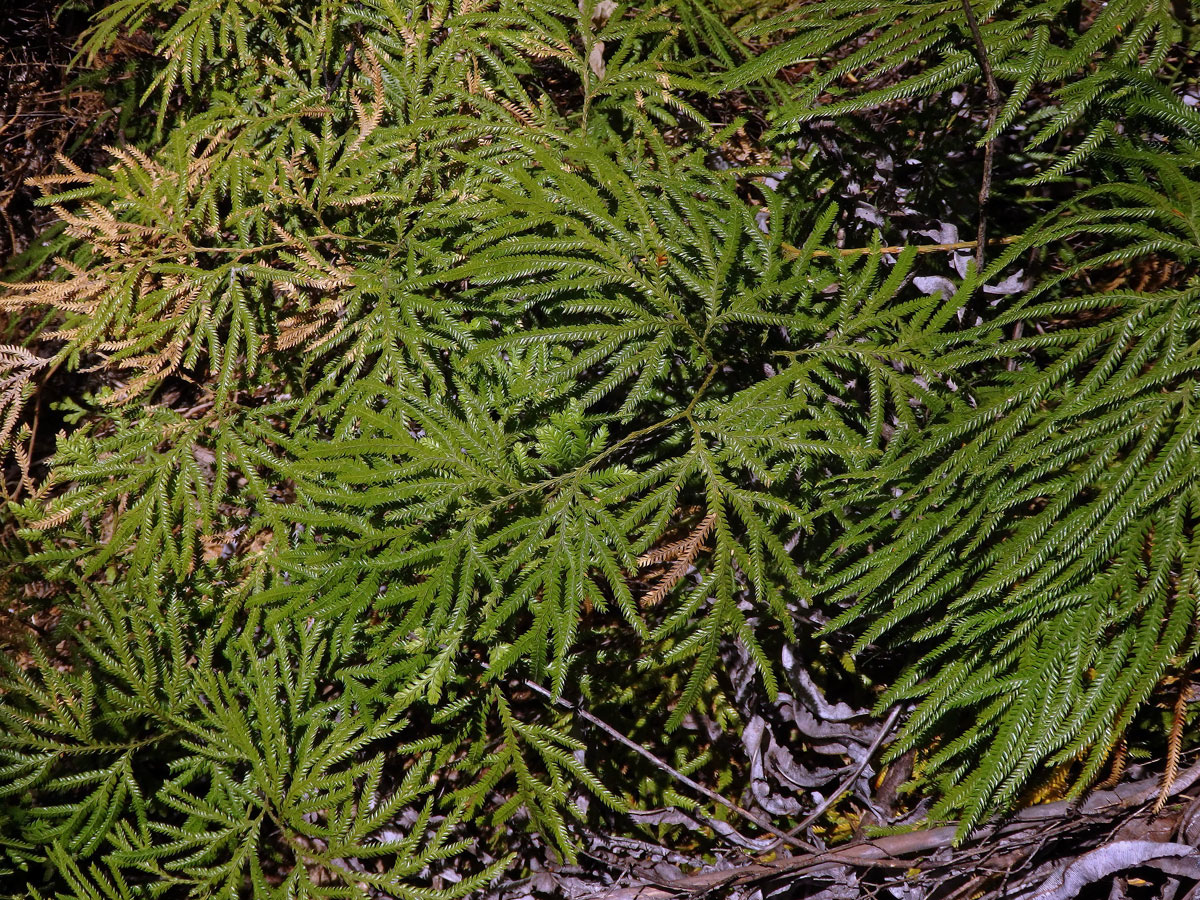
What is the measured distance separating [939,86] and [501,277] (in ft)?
3.68

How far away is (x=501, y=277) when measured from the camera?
1.80m

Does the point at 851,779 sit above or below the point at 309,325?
below

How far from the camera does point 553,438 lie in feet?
5.98

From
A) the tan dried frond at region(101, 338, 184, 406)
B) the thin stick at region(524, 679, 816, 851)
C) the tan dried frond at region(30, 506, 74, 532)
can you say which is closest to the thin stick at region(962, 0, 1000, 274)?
the thin stick at region(524, 679, 816, 851)

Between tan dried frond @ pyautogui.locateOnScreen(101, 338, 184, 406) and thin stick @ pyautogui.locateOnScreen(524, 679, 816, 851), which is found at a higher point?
tan dried frond @ pyautogui.locateOnScreen(101, 338, 184, 406)

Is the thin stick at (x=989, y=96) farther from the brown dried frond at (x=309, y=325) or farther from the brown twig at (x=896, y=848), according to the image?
the brown dried frond at (x=309, y=325)

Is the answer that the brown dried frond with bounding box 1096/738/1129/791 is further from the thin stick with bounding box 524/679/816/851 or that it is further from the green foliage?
the thin stick with bounding box 524/679/816/851

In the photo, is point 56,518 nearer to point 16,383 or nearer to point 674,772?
point 16,383

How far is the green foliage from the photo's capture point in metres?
1.64

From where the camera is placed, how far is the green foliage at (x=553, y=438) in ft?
5.39

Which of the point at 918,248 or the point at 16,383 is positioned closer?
the point at 918,248

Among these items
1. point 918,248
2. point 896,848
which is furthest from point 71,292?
point 896,848

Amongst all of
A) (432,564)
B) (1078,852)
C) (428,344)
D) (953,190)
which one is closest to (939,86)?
(953,190)

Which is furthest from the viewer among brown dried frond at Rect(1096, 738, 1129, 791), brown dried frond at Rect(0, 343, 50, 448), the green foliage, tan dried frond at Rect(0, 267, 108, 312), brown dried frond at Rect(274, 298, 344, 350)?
brown dried frond at Rect(0, 343, 50, 448)
